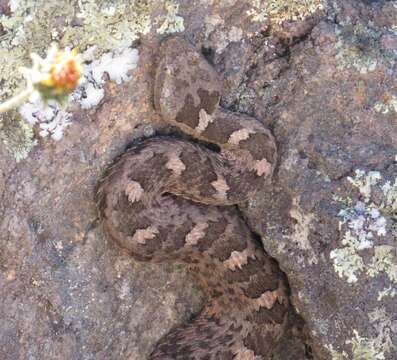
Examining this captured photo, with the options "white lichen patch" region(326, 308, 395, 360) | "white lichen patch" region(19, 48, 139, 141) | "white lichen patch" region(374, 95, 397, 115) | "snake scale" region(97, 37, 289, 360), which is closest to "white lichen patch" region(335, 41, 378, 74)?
"white lichen patch" region(374, 95, 397, 115)

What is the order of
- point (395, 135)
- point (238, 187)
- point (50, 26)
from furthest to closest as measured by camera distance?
1. point (238, 187)
2. point (395, 135)
3. point (50, 26)

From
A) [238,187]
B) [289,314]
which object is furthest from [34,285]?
[289,314]

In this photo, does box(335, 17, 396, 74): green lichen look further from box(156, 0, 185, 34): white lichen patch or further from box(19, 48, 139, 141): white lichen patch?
box(19, 48, 139, 141): white lichen patch

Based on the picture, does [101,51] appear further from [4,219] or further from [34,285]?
[34,285]

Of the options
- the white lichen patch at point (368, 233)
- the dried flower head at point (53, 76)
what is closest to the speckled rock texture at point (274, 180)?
the white lichen patch at point (368, 233)

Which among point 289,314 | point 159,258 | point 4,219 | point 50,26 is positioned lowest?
point 289,314

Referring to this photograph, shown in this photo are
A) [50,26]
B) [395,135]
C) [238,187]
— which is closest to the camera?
[50,26]

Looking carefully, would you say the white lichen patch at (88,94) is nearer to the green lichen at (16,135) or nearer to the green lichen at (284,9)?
the green lichen at (16,135)
